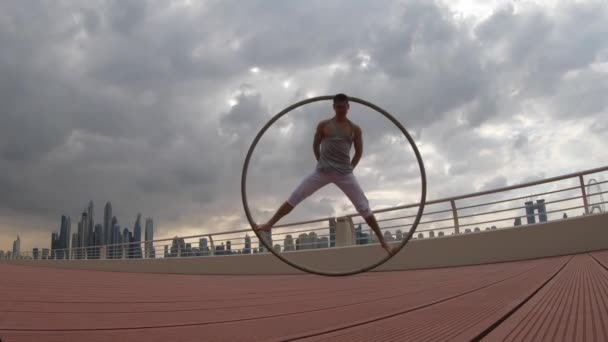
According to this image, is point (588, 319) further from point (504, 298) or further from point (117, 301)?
point (117, 301)

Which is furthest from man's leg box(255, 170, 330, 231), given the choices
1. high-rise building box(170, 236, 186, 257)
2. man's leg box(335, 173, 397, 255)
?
high-rise building box(170, 236, 186, 257)

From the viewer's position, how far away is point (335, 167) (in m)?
4.07

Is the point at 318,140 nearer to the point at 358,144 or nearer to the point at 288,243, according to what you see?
the point at 358,144

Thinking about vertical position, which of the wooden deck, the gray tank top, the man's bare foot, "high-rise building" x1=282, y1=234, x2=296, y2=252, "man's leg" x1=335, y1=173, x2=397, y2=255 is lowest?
the wooden deck

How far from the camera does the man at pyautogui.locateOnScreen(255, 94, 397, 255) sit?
407 centimetres

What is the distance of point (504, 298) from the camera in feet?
5.84

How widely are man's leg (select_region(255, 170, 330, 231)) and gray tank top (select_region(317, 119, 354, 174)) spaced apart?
0.31 feet

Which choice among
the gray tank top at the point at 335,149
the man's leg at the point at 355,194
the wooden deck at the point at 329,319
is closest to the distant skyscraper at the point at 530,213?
the man's leg at the point at 355,194

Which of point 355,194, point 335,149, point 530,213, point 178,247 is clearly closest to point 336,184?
point 355,194

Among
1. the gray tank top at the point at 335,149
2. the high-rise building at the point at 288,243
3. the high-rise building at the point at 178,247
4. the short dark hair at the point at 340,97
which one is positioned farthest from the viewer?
the high-rise building at the point at 178,247

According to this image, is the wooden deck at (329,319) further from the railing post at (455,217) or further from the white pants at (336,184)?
the railing post at (455,217)

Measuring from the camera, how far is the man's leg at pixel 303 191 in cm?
407

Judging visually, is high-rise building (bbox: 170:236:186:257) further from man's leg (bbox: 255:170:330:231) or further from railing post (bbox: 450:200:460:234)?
man's leg (bbox: 255:170:330:231)

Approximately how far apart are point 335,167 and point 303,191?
0.38 meters
